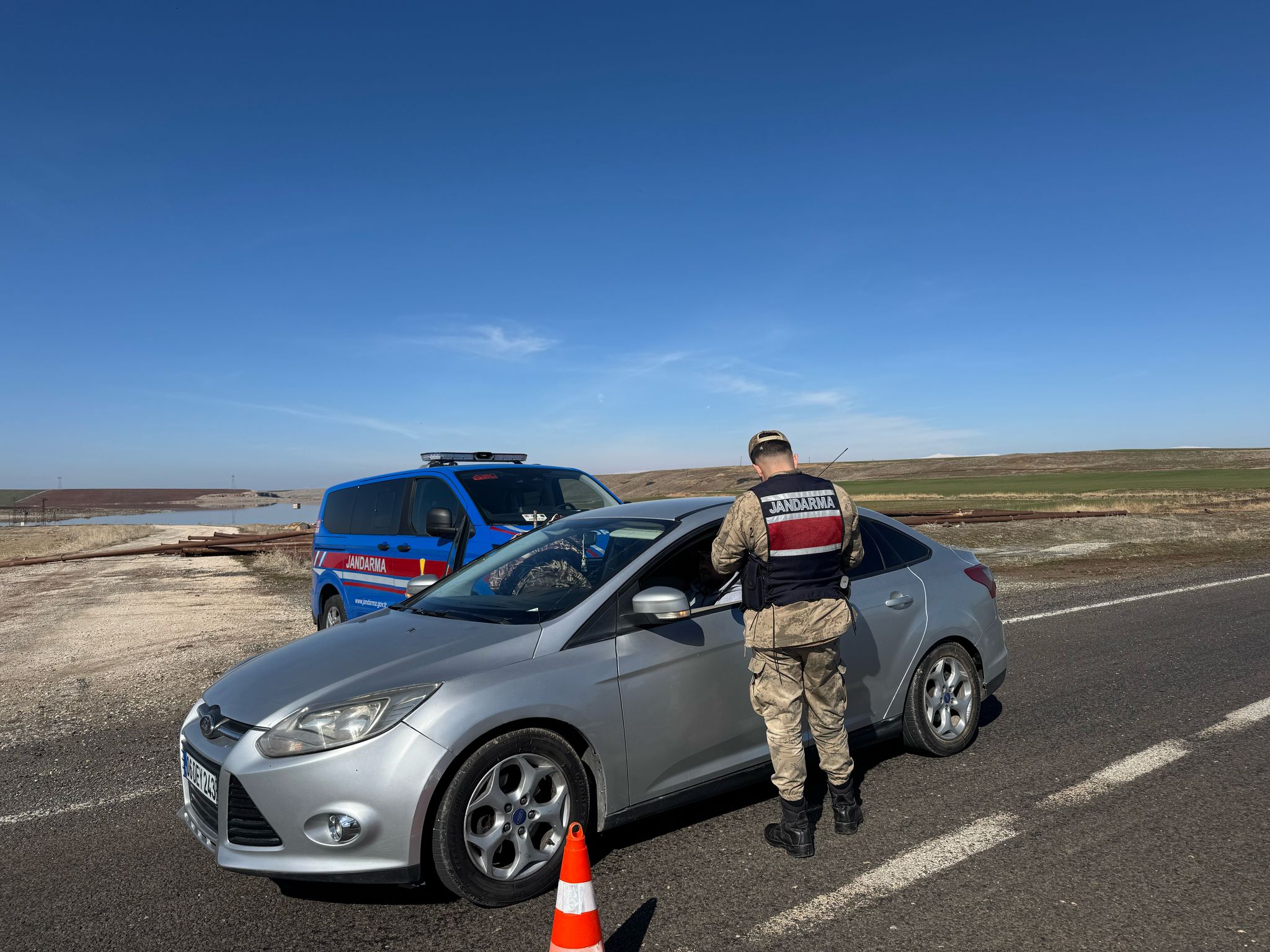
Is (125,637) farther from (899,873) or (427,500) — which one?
(899,873)

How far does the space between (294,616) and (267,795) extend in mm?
9230

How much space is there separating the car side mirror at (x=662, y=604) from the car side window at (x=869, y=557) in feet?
4.44

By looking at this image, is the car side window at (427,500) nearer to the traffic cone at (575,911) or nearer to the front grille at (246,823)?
the front grille at (246,823)

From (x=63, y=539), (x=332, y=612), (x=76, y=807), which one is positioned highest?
(x=332, y=612)

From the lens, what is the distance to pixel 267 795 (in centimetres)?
317

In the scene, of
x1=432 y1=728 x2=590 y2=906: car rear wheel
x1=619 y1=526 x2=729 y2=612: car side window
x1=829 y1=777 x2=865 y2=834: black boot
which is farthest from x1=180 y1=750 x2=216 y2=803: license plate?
x1=829 y1=777 x2=865 y2=834: black boot

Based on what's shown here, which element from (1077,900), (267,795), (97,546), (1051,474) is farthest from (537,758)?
(1051,474)

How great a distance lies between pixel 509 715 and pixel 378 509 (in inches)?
217

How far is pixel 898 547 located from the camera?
5.03 metres

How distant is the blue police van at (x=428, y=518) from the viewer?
702 cm

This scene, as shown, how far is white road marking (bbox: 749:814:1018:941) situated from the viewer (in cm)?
315

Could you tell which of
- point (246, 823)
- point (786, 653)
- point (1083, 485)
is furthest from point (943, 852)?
point (1083, 485)

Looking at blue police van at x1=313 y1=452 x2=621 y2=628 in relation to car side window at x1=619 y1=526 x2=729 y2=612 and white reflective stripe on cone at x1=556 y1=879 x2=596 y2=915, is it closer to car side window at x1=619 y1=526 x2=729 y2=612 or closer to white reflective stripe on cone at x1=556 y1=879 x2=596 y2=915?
car side window at x1=619 y1=526 x2=729 y2=612

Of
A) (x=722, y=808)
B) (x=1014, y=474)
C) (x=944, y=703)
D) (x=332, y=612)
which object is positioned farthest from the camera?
(x=1014, y=474)
